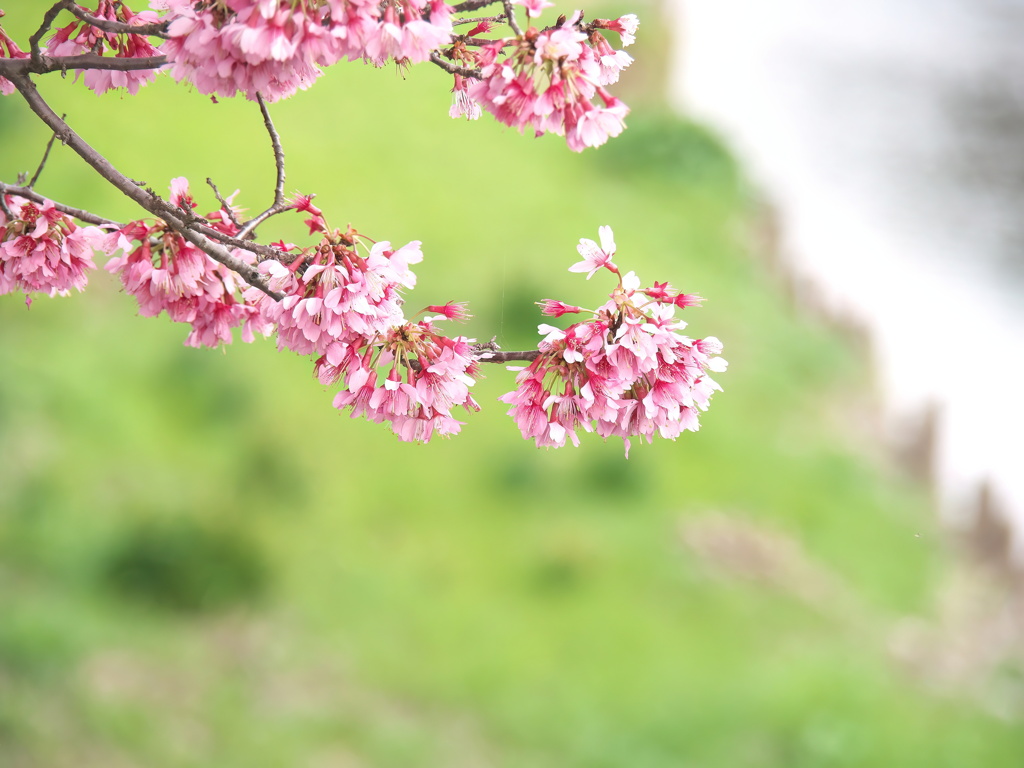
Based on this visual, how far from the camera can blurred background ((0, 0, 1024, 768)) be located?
3.25 meters

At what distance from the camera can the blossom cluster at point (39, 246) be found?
137 centimetres

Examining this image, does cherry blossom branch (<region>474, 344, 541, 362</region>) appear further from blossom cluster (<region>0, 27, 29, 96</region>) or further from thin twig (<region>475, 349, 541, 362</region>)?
blossom cluster (<region>0, 27, 29, 96</region>)

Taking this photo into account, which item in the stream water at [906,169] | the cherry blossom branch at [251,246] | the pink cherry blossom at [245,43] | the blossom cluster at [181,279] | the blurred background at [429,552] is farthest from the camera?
the stream water at [906,169]

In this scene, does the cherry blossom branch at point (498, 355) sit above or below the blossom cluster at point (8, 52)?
below

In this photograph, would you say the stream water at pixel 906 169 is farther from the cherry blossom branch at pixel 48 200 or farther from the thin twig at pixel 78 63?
the thin twig at pixel 78 63

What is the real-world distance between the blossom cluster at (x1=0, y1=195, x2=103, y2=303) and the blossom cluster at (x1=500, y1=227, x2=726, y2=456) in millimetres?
627

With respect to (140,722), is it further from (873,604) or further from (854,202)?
(854,202)

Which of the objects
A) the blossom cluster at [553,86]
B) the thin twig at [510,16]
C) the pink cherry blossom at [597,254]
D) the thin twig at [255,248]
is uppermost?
the thin twig at [510,16]

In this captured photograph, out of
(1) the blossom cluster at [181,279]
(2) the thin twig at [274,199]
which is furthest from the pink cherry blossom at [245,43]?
(1) the blossom cluster at [181,279]

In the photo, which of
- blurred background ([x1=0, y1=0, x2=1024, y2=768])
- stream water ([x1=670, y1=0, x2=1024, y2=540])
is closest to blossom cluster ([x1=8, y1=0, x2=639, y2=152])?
blurred background ([x1=0, y1=0, x2=1024, y2=768])

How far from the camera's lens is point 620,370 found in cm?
115

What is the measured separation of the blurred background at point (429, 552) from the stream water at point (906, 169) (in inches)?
56.0

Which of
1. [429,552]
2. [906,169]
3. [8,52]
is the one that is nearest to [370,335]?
[8,52]

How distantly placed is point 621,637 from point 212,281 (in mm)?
2688
